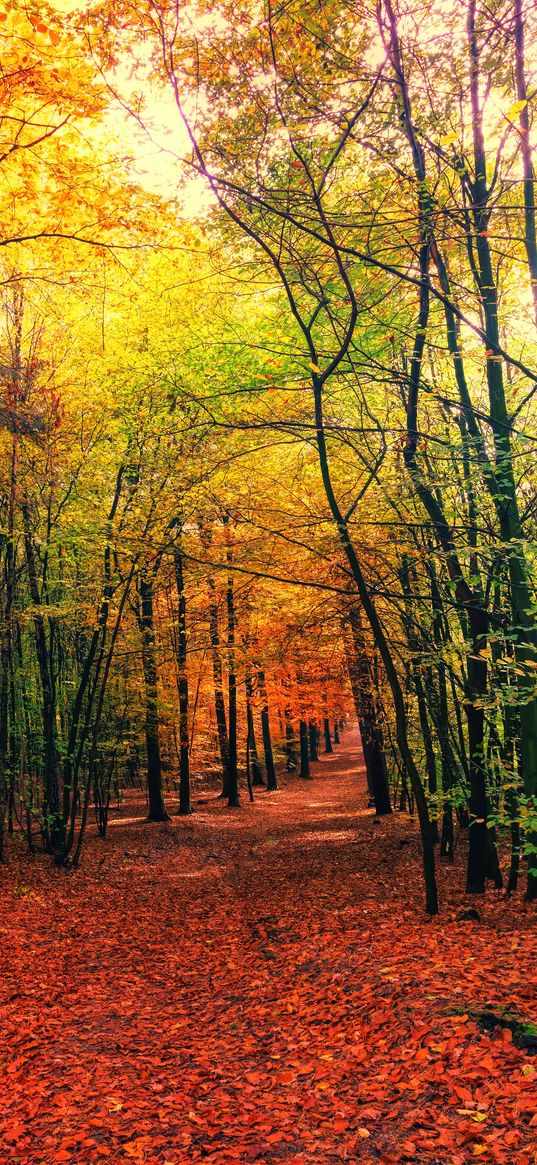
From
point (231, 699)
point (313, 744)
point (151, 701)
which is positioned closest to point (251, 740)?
point (231, 699)

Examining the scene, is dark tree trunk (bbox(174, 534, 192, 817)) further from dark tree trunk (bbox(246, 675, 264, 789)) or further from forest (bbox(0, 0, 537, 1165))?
forest (bbox(0, 0, 537, 1165))

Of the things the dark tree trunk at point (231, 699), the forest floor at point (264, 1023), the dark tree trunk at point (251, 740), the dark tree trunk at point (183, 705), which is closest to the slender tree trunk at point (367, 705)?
the dark tree trunk at point (231, 699)

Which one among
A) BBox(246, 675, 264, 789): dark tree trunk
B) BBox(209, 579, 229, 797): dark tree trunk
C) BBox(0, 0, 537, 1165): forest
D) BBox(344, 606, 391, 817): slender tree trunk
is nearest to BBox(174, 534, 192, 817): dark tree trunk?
BBox(209, 579, 229, 797): dark tree trunk

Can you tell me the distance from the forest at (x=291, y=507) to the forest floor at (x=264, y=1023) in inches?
1.3

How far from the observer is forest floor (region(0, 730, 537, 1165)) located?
152 inches

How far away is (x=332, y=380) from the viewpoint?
361 inches

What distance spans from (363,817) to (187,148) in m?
15.9

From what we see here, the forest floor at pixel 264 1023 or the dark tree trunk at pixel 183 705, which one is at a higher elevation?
the dark tree trunk at pixel 183 705

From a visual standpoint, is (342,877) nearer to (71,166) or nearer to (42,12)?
(71,166)

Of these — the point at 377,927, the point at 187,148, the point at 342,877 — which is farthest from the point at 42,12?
the point at 342,877

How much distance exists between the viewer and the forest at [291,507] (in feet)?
15.0

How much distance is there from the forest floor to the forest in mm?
33

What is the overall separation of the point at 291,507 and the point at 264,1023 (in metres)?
6.19

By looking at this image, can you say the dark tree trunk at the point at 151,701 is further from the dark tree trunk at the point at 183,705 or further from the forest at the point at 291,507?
the forest at the point at 291,507
